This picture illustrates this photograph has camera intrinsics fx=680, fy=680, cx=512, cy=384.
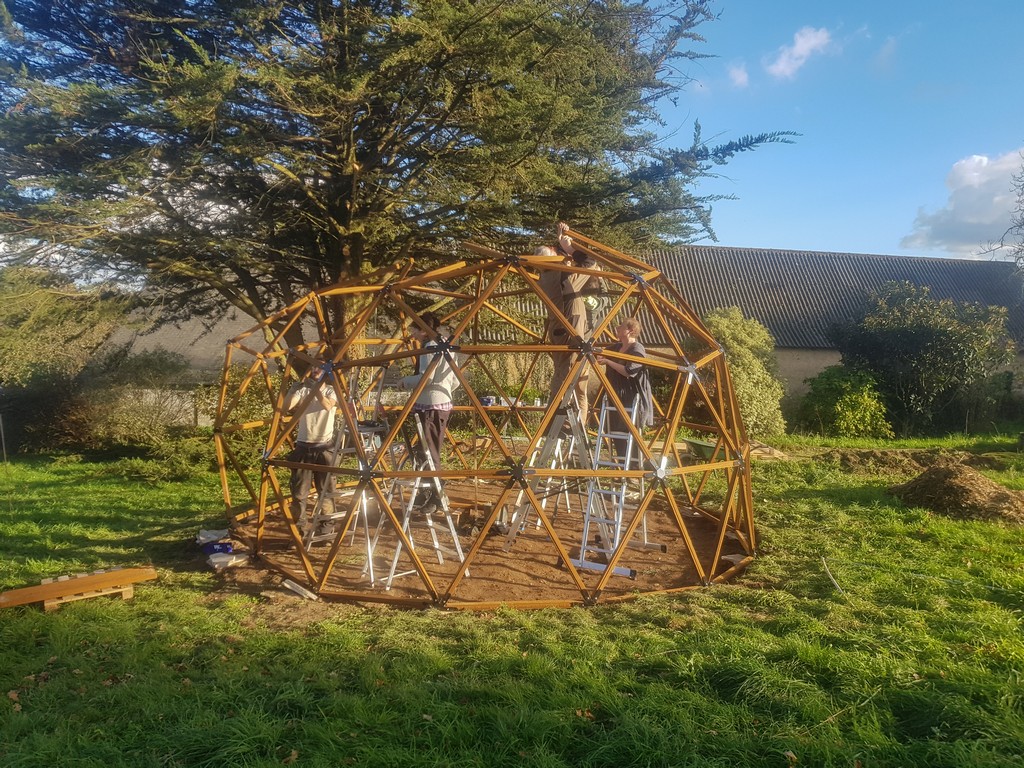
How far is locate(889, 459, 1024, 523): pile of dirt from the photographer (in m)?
7.58

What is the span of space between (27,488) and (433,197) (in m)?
8.21

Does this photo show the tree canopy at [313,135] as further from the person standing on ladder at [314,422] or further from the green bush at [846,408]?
the green bush at [846,408]

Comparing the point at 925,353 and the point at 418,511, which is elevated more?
the point at 925,353

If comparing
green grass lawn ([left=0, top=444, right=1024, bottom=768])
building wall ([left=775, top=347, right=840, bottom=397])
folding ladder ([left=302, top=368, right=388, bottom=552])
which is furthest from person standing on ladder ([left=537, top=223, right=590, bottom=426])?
building wall ([left=775, top=347, right=840, bottom=397])

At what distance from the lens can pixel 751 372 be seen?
49.9ft

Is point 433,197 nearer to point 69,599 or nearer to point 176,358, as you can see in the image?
point 69,599

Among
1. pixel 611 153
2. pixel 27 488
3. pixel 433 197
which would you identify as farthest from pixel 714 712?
pixel 27 488

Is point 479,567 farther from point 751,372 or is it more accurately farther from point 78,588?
point 751,372

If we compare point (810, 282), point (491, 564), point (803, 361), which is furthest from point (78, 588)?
point (810, 282)

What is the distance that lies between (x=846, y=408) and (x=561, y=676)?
14.8 metres

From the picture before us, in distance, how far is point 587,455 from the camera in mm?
6238

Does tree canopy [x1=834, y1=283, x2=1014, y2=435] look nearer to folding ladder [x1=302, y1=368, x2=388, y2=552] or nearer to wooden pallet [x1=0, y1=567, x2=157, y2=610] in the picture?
folding ladder [x1=302, y1=368, x2=388, y2=552]

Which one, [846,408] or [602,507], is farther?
[846,408]

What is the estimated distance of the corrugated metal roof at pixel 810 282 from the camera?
928 inches
